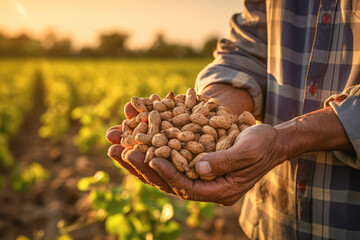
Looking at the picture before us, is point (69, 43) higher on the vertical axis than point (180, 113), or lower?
lower

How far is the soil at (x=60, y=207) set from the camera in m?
3.40

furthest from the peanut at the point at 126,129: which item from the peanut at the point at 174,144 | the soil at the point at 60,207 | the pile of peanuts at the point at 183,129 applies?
the soil at the point at 60,207

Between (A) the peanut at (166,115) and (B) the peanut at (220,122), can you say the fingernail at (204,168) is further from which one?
(A) the peanut at (166,115)

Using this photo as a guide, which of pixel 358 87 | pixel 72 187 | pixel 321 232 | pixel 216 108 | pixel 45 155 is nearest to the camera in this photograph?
pixel 358 87

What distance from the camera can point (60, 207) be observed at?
371cm

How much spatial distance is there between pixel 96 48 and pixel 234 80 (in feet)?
196

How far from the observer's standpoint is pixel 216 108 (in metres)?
1.63

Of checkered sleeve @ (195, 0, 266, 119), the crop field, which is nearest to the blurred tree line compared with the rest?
the crop field

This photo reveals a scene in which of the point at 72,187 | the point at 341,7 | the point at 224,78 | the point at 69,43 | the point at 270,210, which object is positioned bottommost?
the point at 69,43

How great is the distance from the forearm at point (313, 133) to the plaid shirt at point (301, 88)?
0.13 feet

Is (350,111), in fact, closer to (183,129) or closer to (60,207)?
(183,129)

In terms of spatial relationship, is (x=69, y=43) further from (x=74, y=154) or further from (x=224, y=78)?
(x=224, y=78)

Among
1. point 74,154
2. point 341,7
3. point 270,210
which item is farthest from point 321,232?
point 74,154

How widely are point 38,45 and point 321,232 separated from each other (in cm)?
6171
